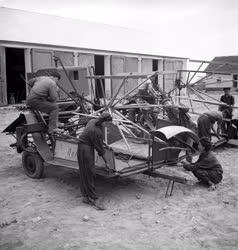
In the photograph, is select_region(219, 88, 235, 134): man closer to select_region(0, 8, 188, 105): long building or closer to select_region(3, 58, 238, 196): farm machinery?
select_region(3, 58, 238, 196): farm machinery

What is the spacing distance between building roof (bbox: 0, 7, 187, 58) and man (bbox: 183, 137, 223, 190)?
663 inches

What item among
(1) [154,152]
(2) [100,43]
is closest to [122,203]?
(1) [154,152]

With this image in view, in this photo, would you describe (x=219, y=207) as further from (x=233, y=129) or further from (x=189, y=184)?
(x=233, y=129)

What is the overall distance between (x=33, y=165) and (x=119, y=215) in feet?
10.2

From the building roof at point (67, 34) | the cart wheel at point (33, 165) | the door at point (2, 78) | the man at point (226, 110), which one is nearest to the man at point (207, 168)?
the cart wheel at point (33, 165)

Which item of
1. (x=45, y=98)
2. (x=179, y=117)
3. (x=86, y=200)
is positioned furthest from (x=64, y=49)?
(x=86, y=200)

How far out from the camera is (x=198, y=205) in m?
6.27

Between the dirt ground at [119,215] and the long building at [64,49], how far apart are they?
11876 mm

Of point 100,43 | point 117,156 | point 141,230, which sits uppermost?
point 100,43

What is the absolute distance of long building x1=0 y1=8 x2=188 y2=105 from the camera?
22.2 metres

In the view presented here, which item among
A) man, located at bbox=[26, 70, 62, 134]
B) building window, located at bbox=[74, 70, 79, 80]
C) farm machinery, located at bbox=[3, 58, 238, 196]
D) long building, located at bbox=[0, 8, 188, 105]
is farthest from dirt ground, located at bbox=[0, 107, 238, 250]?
long building, located at bbox=[0, 8, 188, 105]

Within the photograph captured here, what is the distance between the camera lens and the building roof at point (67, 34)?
22812 mm

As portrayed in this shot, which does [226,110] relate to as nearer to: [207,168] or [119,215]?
[207,168]

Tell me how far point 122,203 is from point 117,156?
1839 mm
